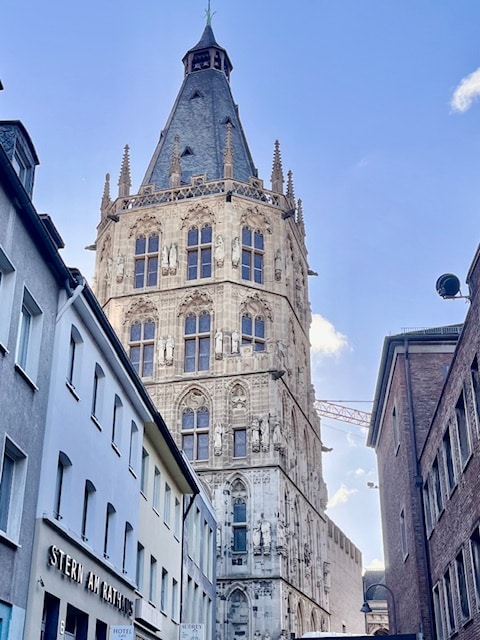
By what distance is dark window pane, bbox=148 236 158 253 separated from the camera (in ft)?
212

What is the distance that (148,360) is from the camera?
2406 inches

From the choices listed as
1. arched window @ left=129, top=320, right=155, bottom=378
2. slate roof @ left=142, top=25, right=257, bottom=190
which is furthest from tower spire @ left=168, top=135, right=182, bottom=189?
arched window @ left=129, top=320, right=155, bottom=378

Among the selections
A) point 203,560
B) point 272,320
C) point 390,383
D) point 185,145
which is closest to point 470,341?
point 390,383

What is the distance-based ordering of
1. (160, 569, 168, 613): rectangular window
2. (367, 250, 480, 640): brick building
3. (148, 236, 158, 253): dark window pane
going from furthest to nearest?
(148, 236, 158, 253): dark window pane → (160, 569, 168, 613): rectangular window → (367, 250, 480, 640): brick building

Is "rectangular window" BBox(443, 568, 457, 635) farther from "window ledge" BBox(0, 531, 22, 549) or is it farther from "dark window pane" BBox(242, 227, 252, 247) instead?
"dark window pane" BBox(242, 227, 252, 247)

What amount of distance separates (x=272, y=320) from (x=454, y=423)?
130 feet

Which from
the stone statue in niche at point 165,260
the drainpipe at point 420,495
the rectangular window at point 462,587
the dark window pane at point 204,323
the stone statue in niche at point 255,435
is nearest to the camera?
the rectangular window at point 462,587

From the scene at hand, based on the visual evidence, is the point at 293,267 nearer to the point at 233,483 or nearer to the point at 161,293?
the point at 161,293

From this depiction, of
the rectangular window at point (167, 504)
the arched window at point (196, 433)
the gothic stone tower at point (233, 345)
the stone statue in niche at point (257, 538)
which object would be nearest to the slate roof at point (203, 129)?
the gothic stone tower at point (233, 345)

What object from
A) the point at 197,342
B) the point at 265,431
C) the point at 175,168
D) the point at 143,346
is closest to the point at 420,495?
the point at 265,431

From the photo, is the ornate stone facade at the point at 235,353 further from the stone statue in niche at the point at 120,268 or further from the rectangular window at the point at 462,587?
the rectangular window at the point at 462,587

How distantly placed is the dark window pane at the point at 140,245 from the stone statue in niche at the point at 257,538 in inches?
853

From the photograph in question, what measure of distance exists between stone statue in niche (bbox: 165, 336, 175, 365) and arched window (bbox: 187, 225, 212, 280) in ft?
16.4

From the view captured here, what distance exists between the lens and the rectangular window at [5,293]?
51.2ft
